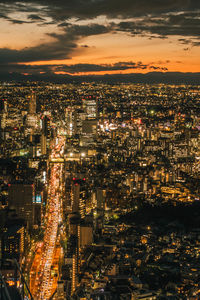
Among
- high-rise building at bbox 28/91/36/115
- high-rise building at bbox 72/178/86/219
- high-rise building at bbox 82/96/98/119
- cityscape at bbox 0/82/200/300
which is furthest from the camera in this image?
high-rise building at bbox 82/96/98/119

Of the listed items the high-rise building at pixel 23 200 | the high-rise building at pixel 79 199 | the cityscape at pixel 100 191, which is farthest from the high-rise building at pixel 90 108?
the high-rise building at pixel 23 200

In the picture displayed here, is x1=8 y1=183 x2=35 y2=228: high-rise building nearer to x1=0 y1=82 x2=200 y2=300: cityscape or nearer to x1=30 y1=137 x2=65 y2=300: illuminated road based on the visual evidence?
x1=0 y1=82 x2=200 y2=300: cityscape

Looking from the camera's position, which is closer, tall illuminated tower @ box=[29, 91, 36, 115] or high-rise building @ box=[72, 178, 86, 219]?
high-rise building @ box=[72, 178, 86, 219]

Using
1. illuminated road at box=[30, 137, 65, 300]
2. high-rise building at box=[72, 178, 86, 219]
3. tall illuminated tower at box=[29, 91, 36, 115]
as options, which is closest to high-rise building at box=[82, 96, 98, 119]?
tall illuminated tower at box=[29, 91, 36, 115]

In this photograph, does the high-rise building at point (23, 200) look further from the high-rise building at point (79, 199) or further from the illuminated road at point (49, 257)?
the high-rise building at point (79, 199)

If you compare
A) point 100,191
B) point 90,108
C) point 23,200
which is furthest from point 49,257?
point 90,108

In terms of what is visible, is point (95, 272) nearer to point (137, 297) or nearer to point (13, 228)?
point (137, 297)

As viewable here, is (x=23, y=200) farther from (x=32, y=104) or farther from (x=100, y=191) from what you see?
(x=32, y=104)

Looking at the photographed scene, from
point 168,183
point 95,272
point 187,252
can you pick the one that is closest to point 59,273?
point 95,272
